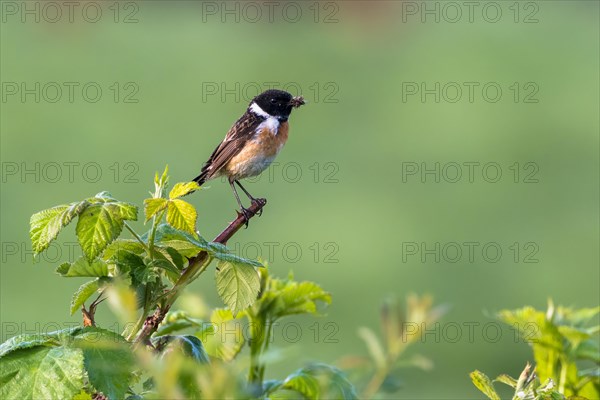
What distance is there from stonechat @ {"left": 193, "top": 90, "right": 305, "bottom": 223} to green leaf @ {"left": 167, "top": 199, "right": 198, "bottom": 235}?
2310mm

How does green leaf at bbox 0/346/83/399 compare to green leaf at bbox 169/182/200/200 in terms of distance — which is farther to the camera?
green leaf at bbox 169/182/200/200

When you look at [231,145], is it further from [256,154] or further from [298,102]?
[298,102]

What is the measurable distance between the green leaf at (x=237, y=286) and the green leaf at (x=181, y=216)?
7 cm

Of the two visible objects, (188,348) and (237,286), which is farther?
(237,286)

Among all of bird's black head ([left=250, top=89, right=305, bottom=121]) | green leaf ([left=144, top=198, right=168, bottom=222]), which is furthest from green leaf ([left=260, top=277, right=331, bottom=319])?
bird's black head ([left=250, top=89, right=305, bottom=121])

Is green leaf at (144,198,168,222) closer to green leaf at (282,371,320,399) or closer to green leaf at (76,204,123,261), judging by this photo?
green leaf at (76,204,123,261)

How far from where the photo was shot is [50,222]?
1202 millimetres

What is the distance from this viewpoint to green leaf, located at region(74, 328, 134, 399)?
3.42 ft

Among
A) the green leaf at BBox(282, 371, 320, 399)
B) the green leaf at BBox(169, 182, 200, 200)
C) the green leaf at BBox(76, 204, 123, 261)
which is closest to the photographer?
the green leaf at BBox(76, 204, 123, 261)

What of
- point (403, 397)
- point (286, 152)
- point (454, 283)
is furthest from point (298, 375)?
point (286, 152)

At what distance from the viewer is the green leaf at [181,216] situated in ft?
4.28

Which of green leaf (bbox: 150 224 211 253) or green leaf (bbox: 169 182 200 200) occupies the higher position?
green leaf (bbox: 169 182 200 200)

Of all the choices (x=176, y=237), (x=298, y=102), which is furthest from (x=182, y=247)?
(x=298, y=102)

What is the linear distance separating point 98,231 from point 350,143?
914 cm
